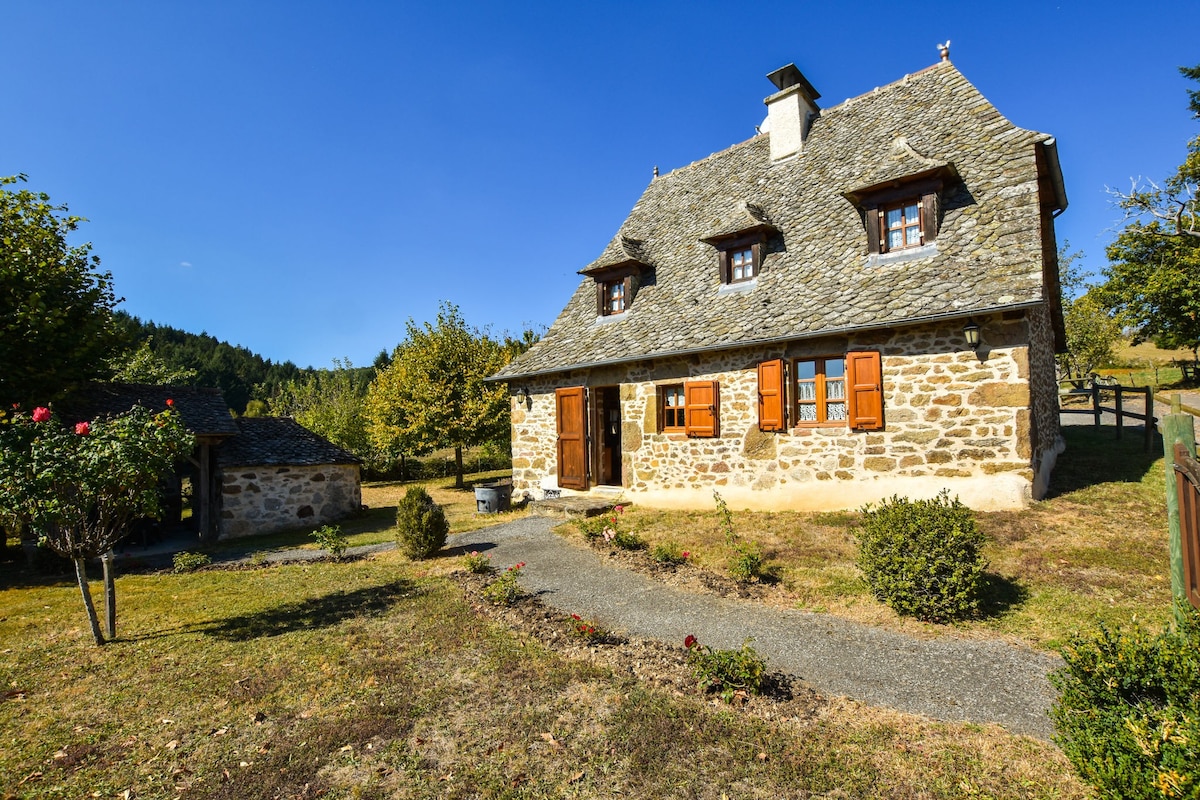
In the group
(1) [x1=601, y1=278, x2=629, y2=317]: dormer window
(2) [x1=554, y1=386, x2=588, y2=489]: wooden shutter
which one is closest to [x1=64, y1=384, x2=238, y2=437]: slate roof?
(2) [x1=554, y1=386, x2=588, y2=489]: wooden shutter

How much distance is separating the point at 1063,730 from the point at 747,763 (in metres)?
1.63

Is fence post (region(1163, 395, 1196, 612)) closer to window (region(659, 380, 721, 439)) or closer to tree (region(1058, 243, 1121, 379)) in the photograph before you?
window (region(659, 380, 721, 439))

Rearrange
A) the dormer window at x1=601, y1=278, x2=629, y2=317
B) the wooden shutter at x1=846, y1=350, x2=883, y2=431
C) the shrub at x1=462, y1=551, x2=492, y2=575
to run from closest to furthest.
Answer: the shrub at x1=462, y1=551, x2=492, y2=575, the wooden shutter at x1=846, y1=350, x2=883, y2=431, the dormer window at x1=601, y1=278, x2=629, y2=317

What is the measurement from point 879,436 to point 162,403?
15.5 m

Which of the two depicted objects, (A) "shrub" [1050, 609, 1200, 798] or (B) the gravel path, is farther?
(B) the gravel path

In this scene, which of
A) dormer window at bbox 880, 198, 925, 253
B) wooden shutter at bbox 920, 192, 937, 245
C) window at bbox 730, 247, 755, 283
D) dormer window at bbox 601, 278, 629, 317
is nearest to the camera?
wooden shutter at bbox 920, 192, 937, 245

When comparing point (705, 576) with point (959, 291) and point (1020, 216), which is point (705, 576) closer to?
point (959, 291)

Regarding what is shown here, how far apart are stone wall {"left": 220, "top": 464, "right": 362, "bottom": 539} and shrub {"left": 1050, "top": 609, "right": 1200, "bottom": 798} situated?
15067 mm

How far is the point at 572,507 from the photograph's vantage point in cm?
1152

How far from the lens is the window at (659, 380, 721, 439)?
421 inches

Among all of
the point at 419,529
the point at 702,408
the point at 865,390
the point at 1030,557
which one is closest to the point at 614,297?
the point at 702,408

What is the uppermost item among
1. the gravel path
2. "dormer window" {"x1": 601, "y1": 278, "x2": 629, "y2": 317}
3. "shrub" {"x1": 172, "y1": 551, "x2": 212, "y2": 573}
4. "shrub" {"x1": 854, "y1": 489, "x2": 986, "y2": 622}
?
"dormer window" {"x1": 601, "y1": 278, "x2": 629, "y2": 317}

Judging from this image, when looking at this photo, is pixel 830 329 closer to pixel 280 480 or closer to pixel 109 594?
pixel 109 594

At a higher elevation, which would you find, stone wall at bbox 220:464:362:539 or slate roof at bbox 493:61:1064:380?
slate roof at bbox 493:61:1064:380
